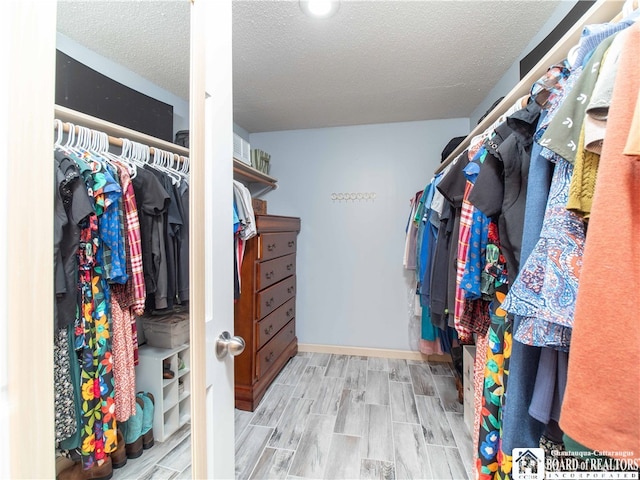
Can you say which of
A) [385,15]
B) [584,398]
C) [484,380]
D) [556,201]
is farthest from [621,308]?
[385,15]

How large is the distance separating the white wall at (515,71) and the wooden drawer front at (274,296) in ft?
7.43

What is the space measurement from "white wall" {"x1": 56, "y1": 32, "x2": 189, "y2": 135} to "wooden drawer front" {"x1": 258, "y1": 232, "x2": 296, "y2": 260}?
4.69 feet

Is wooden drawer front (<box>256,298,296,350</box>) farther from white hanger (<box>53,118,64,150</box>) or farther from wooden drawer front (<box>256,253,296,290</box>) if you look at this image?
white hanger (<box>53,118,64,150</box>)

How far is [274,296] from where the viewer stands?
2324mm

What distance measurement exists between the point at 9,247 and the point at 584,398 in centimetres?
87

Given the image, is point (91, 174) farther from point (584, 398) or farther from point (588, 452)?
point (588, 452)

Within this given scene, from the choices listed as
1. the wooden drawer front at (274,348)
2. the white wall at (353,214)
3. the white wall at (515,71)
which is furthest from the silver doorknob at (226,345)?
the white wall at (353,214)

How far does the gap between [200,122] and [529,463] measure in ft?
4.16

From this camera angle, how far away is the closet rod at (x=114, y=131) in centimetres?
42

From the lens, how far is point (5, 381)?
33 centimetres

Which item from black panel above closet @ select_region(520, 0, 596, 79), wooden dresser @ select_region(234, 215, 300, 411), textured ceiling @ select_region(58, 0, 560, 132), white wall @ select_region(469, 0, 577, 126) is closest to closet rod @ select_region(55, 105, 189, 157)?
textured ceiling @ select_region(58, 0, 560, 132)

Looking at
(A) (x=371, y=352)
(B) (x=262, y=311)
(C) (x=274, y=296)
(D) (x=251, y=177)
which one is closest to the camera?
(B) (x=262, y=311)

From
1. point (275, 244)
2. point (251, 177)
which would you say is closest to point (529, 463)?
point (275, 244)

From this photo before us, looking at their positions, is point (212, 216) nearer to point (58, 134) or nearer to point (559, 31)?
point (58, 134)
